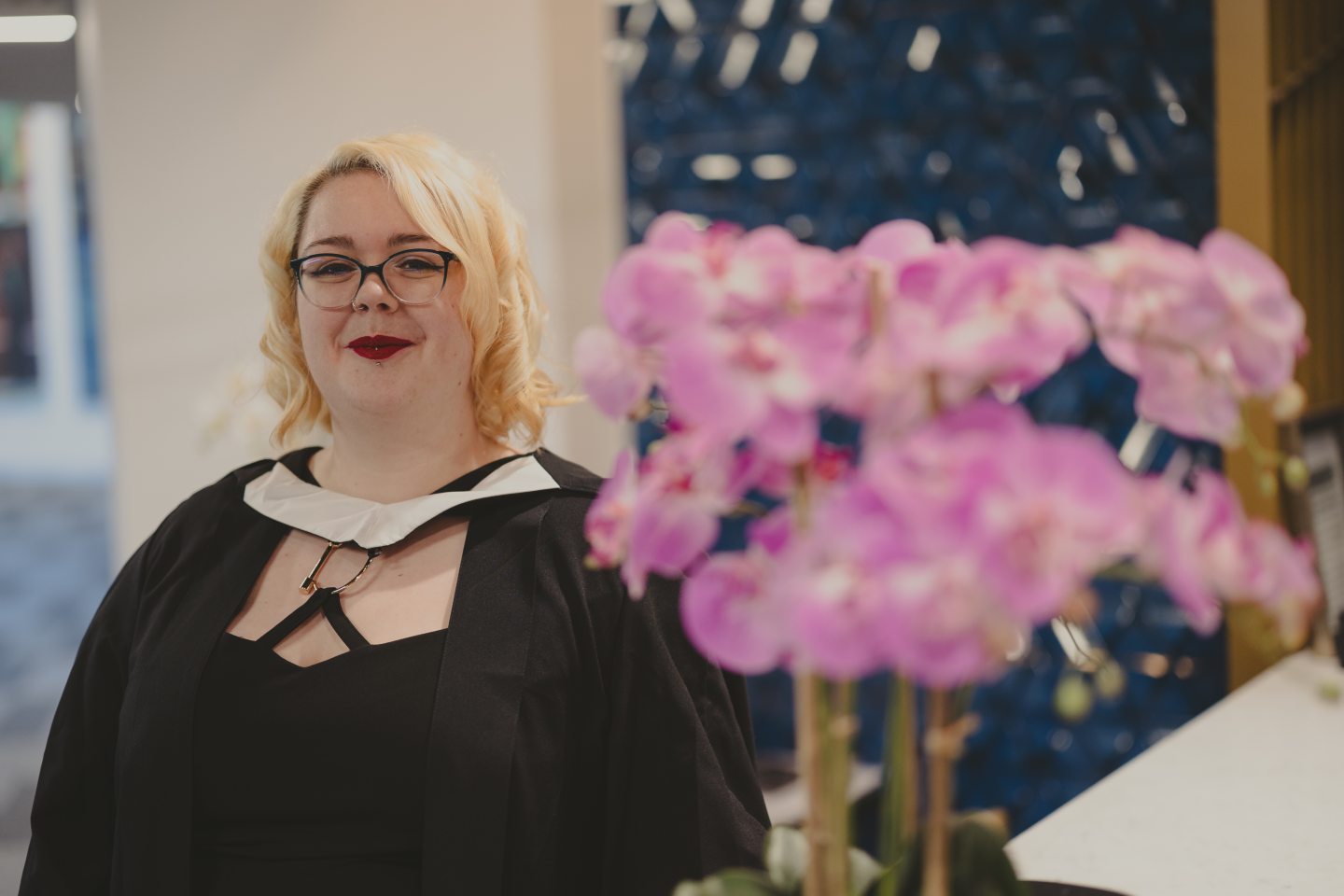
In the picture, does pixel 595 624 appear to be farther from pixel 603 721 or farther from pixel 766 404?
pixel 766 404

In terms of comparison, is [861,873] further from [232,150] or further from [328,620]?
[232,150]

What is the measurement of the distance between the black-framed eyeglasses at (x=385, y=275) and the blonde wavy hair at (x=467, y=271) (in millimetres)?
33

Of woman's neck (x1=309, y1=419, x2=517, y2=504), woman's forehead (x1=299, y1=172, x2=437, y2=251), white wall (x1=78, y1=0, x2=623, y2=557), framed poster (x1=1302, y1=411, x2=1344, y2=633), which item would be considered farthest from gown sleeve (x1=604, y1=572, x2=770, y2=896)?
white wall (x1=78, y1=0, x2=623, y2=557)

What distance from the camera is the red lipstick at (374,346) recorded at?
5.84 feet

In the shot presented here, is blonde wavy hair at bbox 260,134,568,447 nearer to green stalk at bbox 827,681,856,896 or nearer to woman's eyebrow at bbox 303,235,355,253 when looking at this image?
woman's eyebrow at bbox 303,235,355,253

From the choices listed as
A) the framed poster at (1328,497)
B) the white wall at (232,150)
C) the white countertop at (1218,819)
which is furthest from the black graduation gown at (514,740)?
the white wall at (232,150)

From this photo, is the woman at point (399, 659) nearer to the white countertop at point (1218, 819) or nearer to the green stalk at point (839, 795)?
the white countertop at point (1218, 819)

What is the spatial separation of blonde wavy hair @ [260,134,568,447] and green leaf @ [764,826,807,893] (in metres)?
1.02

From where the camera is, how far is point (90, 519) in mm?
4816

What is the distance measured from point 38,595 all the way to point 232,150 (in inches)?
74.2

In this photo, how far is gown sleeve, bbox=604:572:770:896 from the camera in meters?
1.67

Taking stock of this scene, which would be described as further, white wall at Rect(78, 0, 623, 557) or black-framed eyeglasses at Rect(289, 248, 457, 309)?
white wall at Rect(78, 0, 623, 557)

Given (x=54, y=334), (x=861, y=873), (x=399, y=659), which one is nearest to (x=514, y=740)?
(x=399, y=659)

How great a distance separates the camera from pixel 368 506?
1.86m
